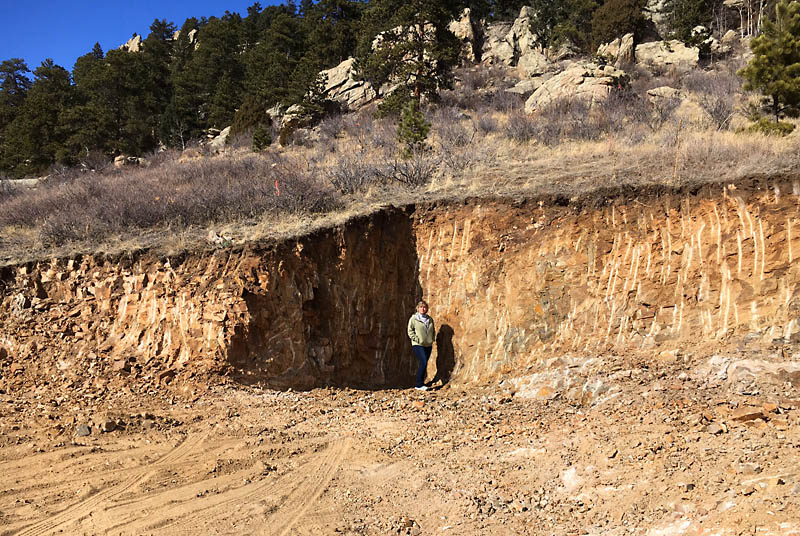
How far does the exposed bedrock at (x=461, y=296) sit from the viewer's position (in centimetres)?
697

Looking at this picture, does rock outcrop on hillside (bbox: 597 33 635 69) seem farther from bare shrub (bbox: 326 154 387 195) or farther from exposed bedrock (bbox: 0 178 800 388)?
exposed bedrock (bbox: 0 178 800 388)

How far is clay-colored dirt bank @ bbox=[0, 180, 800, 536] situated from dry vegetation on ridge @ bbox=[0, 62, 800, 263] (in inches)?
24.7

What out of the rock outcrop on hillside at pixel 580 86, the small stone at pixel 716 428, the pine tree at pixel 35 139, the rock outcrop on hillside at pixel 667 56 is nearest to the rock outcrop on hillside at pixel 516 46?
the rock outcrop on hillside at pixel 667 56

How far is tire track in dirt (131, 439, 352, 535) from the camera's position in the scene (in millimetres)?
4602

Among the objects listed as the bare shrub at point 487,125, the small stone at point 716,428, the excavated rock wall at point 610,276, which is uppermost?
the bare shrub at point 487,125

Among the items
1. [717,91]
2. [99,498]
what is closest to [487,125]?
[717,91]

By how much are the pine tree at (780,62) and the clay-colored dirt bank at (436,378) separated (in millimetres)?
5907

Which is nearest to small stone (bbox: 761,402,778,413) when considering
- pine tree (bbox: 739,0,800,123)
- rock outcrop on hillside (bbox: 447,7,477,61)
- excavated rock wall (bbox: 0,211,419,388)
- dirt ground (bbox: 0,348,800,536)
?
dirt ground (bbox: 0,348,800,536)

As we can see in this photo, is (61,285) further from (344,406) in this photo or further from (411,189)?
(411,189)

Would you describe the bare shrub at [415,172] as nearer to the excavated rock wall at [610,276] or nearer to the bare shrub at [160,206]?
the bare shrub at [160,206]

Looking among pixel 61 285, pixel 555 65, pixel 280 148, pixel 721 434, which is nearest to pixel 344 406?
pixel 721 434

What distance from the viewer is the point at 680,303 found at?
7.18 meters

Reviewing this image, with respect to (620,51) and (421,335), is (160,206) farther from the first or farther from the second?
(620,51)

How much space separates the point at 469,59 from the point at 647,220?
25.2 meters
